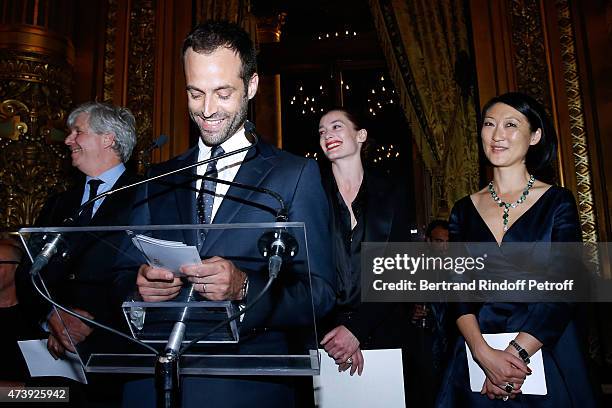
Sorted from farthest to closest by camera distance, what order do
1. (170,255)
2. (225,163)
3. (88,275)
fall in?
(225,163) < (88,275) < (170,255)

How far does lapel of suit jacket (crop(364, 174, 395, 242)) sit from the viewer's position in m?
2.10

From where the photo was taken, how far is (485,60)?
4.03 meters

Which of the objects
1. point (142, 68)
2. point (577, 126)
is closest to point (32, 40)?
point (142, 68)

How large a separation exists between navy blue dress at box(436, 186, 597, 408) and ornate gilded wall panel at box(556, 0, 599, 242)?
2.19m

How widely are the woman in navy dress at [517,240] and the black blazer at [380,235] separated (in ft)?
0.92

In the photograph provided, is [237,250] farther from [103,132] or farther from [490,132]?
[103,132]

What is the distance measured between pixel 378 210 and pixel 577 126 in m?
2.39

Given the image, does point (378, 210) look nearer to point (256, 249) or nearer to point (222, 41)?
point (222, 41)

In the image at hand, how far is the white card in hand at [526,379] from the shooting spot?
5.19ft

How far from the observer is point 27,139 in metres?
3.58

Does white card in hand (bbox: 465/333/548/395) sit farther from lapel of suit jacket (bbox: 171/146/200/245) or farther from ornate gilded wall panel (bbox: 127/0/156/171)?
ornate gilded wall panel (bbox: 127/0/156/171)

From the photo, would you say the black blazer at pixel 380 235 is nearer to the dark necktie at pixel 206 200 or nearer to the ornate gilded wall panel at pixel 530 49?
the dark necktie at pixel 206 200

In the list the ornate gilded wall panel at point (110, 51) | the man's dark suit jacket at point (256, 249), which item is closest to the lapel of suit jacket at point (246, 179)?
the man's dark suit jacket at point (256, 249)

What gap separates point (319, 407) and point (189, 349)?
2.85 feet
